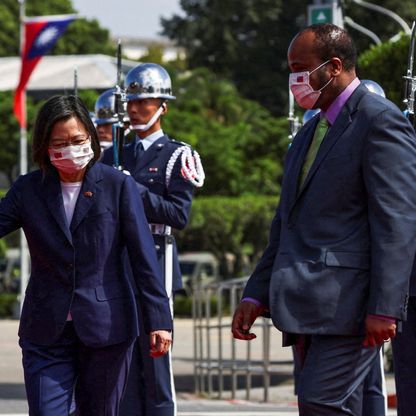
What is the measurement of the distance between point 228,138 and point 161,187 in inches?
1377

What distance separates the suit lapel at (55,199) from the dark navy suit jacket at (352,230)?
3.23 ft

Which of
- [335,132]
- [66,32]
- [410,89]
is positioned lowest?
[335,132]

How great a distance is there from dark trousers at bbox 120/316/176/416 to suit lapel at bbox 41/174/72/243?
6.18 ft

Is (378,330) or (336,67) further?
(336,67)

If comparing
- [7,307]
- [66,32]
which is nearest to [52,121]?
[7,307]

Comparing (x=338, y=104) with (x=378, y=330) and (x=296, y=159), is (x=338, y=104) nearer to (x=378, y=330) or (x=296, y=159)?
(x=296, y=159)

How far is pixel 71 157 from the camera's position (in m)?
5.88

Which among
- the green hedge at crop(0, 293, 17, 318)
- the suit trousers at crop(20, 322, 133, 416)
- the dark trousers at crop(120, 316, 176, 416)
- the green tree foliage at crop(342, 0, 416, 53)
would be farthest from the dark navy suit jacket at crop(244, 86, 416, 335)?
the green tree foliage at crop(342, 0, 416, 53)

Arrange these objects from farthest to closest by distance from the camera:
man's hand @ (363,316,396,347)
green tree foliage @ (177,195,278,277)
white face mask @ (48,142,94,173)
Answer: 1. green tree foliage @ (177,195,278,277)
2. white face mask @ (48,142,94,173)
3. man's hand @ (363,316,396,347)

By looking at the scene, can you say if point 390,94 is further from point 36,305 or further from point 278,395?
point 36,305

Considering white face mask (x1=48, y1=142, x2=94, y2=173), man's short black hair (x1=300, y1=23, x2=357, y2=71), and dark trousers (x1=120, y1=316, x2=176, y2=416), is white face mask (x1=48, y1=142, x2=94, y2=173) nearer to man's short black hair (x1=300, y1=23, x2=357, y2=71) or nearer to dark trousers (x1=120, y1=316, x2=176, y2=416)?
man's short black hair (x1=300, y1=23, x2=357, y2=71)

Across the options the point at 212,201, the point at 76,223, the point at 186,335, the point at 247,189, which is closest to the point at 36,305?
the point at 76,223

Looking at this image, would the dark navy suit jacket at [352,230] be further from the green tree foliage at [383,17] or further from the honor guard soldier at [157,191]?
the green tree foliage at [383,17]

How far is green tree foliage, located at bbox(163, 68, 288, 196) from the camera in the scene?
4209cm
